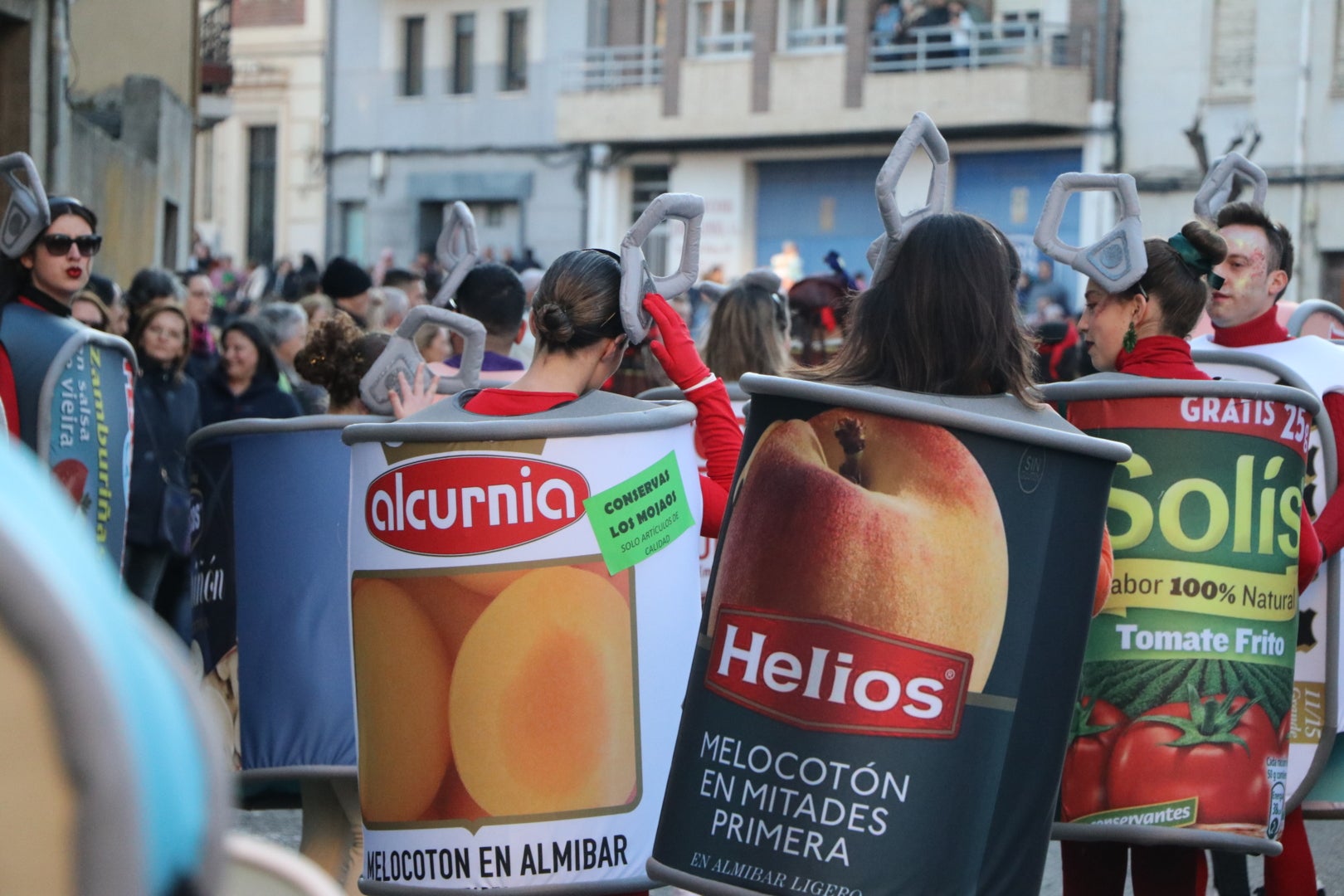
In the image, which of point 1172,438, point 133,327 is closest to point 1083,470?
point 1172,438

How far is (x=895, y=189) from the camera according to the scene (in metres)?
3.67

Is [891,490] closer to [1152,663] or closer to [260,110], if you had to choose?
[1152,663]

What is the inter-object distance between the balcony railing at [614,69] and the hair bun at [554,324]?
30592 mm

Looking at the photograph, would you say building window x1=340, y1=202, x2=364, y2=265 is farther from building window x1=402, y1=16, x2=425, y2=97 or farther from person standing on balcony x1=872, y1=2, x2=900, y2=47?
person standing on balcony x1=872, y1=2, x2=900, y2=47

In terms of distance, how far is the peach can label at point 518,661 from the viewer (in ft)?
11.8

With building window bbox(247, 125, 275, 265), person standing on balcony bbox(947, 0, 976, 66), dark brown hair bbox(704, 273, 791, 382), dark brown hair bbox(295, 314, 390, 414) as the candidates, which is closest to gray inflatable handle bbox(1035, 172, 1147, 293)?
dark brown hair bbox(295, 314, 390, 414)

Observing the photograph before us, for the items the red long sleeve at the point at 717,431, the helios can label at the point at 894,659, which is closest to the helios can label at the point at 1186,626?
the red long sleeve at the point at 717,431

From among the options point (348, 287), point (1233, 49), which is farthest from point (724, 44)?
point (348, 287)

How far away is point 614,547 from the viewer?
3.65 metres

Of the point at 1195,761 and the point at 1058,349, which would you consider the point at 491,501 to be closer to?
the point at 1195,761

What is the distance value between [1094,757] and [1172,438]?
2.10 feet

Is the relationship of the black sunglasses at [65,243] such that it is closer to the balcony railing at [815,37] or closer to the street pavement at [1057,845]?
the street pavement at [1057,845]

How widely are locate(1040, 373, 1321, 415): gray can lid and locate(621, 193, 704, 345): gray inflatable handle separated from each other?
29.1 inches

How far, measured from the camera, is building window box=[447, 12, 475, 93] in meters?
36.5
